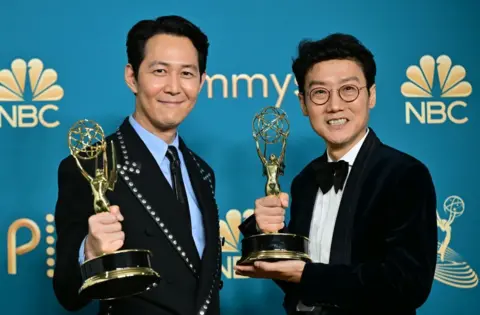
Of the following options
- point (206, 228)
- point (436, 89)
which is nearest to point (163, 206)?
point (206, 228)

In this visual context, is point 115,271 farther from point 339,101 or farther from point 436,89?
point 436,89

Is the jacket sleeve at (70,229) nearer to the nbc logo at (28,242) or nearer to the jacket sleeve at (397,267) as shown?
the jacket sleeve at (397,267)

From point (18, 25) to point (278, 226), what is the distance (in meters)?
1.37

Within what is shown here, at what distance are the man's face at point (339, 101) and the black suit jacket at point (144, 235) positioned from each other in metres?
0.45

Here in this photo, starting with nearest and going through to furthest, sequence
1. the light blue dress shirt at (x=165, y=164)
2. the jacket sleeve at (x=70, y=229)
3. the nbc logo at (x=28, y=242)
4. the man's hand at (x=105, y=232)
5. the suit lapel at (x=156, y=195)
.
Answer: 1. the man's hand at (x=105, y=232)
2. the jacket sleeve at (x=70, y=229)
3. the suit lapel at (x=156, y=195)
4. the light blue dress shirt at (x=165, y=164)
5. the nbc logo at (x=28, y=242)

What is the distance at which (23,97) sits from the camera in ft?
8.14

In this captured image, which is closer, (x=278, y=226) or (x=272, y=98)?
(x=278, y=226)

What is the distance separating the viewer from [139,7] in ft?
8.31

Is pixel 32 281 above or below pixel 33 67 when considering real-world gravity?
below

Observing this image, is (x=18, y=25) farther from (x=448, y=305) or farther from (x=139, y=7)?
(x=448, y=305)

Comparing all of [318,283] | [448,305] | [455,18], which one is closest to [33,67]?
[318,283]

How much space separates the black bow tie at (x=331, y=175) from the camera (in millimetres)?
1828

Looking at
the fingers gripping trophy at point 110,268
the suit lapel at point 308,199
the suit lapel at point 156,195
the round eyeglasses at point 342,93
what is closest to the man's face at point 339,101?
the round eyeglasses at point 342,93

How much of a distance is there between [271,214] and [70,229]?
504mm
